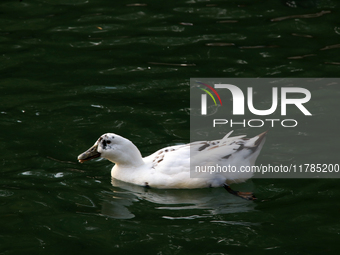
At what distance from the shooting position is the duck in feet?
23.6

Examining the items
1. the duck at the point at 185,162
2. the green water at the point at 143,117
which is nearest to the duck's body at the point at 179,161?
the duck at the point at 185,162

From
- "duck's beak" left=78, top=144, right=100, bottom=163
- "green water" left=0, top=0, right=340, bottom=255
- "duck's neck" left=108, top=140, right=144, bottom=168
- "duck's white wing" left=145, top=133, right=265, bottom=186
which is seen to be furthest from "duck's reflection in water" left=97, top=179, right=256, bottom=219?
"duck's beak" left=78, top=144, right=100, bottom=163

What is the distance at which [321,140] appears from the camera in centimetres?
809

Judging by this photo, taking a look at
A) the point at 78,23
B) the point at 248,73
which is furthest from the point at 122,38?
the point at 248,73

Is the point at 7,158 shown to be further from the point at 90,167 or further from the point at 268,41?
the point at 268,41

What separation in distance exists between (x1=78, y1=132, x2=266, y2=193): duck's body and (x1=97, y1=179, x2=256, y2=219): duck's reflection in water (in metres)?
0.10

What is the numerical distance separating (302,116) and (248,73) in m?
1.68

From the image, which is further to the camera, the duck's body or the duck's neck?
the duck's neck

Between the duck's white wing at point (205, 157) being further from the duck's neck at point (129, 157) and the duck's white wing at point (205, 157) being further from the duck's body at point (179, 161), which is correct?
the duck's neck at point (129, 157)

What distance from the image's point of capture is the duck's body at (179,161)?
23.7ft

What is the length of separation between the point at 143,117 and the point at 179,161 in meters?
1.91

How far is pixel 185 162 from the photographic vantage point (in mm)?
7258

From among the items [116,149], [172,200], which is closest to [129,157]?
[116,149]

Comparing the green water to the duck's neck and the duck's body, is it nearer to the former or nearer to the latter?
the duck's body
